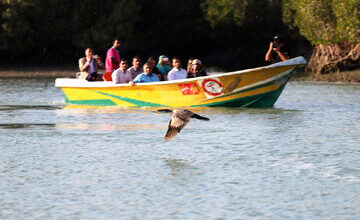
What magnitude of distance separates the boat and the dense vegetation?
14723mm

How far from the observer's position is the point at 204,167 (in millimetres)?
9797

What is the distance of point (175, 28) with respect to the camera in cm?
5203

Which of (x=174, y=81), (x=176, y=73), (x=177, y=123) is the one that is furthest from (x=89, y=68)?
(x=177, y=123)

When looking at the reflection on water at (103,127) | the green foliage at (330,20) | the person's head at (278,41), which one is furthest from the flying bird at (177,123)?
the green foliage at (330,20)

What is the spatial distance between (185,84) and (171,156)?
6.23 m

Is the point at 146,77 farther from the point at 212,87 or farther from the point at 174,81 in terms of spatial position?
the point at 212,87

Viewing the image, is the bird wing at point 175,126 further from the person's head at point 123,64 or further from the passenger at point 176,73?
the passenger at point 176,73

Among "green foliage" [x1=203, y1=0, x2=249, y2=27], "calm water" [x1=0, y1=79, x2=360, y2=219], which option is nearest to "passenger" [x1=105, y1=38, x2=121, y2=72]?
"calm water" [x1=0, y1=79, x2=360, y2=219]

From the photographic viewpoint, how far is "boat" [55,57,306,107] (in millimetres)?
16750

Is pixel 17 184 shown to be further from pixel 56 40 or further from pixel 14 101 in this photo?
pixel 56 40

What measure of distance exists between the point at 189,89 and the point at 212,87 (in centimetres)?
51

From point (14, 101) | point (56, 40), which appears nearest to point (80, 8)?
point (56, 40)

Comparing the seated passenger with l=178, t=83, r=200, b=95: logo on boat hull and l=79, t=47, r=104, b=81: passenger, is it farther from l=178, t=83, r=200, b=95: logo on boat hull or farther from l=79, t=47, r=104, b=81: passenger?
l=79, t=47, r=104, b=81: passenger

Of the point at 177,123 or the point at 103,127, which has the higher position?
the point at 177,123
